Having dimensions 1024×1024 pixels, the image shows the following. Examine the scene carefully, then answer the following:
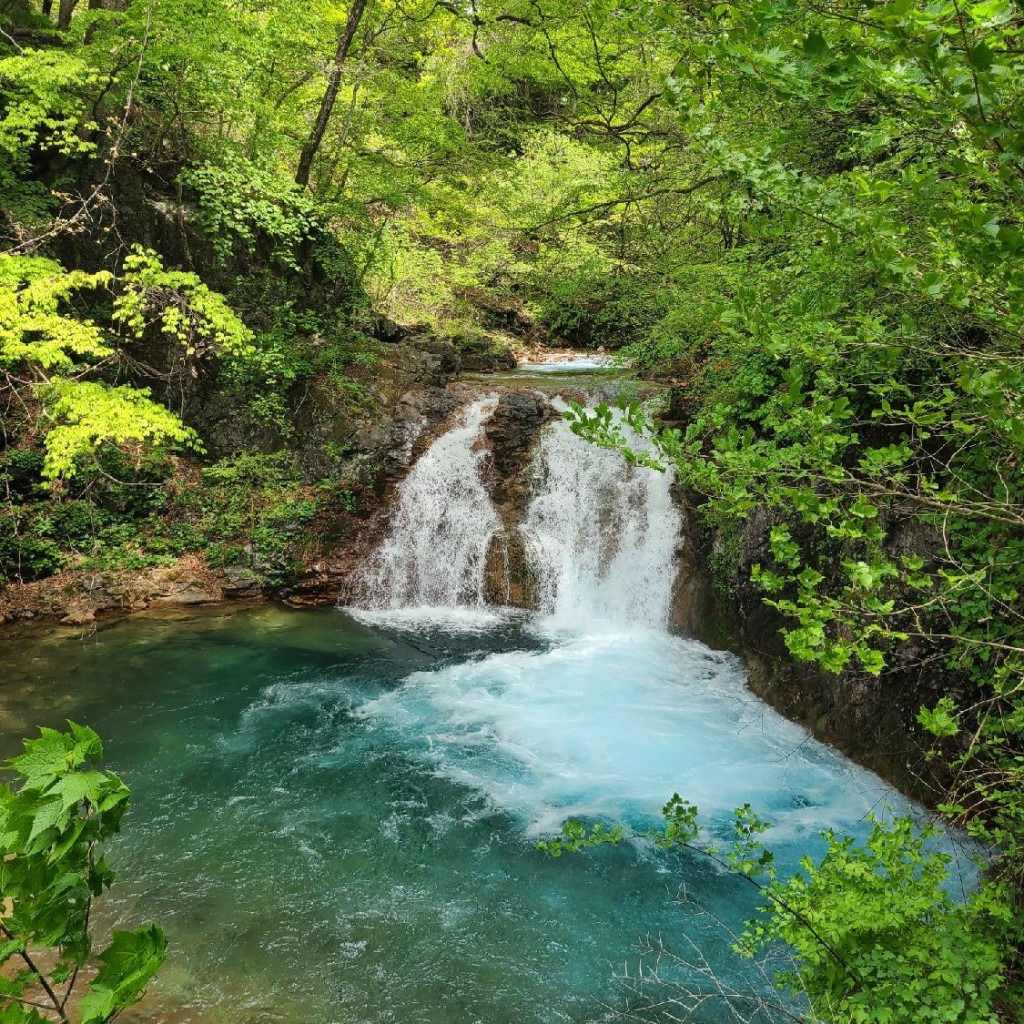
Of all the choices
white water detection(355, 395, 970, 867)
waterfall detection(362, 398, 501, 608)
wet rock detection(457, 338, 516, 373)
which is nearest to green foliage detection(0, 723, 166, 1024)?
white water detection(355, 395, 970, 867)

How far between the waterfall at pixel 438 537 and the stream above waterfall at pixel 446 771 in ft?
0.14

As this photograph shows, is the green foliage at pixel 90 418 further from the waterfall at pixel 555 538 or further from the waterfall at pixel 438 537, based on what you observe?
the waterfall at pixel 555 538

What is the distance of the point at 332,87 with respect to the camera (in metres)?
10.8

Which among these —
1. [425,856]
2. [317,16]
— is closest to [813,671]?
[425,856]

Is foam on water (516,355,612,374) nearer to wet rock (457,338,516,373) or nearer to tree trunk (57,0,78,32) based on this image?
wet rock (457,338,516,373)

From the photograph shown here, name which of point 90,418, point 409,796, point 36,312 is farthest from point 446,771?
point 36,312

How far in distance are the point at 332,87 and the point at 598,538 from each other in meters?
8.61

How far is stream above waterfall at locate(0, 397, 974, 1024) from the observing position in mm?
4145

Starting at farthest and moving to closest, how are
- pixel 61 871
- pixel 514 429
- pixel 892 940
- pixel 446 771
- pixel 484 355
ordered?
pixel 484 355, pixel 514 429, pixel 446 771, pixel 892 940, pixel 61 871

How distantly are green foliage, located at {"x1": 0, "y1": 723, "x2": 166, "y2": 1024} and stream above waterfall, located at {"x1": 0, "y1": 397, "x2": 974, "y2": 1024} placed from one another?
102 inches

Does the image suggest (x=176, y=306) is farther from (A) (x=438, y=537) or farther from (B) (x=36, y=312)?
(A) (x=438, y=537)

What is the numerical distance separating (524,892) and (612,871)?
2.42 ft

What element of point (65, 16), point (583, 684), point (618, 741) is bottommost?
point (618, 741)

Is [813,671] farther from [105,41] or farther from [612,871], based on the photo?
[105,41]
